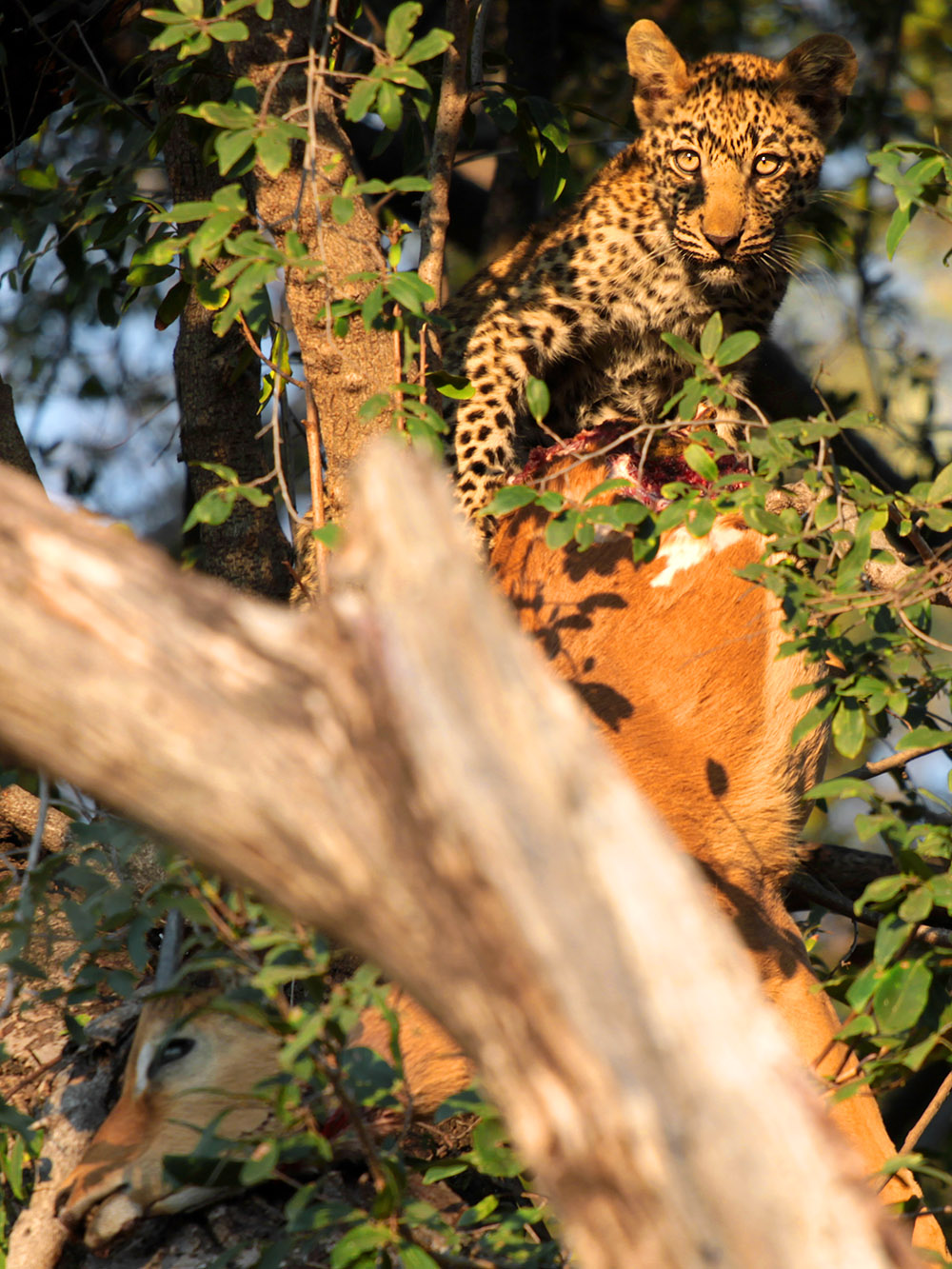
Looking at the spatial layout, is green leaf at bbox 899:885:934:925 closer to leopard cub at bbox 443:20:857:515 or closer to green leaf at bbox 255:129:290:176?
green leaf at bbox 255:129:290:176

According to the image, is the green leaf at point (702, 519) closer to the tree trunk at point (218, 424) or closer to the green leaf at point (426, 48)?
the green leaf at point (426, 48)

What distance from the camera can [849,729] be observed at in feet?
7.10

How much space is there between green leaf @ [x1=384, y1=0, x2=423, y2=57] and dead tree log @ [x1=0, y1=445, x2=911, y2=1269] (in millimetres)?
1418

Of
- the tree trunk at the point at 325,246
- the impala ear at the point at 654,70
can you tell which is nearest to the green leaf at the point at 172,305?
the tree trunk at the point at 325,246

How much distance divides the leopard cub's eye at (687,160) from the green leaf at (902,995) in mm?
2703

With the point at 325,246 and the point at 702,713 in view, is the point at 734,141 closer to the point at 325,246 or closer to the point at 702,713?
the point at 325,246

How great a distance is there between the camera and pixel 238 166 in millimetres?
2451

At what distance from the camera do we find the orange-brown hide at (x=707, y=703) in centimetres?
269

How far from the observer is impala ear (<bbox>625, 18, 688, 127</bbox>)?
3.96 meters

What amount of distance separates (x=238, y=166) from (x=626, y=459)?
1.12 m

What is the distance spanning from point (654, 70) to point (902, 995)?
10.5 feet

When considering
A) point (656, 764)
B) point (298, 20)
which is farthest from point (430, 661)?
point (298, 20)

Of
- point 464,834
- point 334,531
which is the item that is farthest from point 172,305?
point 464,834

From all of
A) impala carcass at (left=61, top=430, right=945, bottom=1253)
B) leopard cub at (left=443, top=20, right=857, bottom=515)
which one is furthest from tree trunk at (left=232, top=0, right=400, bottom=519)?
leopard cub at (left=443, top=20, right=857, bottom=515)
